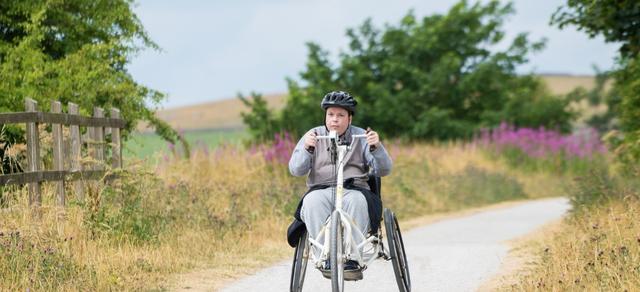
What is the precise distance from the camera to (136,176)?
12.7 metres

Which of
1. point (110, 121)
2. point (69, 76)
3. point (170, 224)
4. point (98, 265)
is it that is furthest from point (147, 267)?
point (69, 76)

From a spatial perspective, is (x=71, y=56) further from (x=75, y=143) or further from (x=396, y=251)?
(x=396, y=251)

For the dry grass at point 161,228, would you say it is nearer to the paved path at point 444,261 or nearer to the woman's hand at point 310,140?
the paved path at point 444,261

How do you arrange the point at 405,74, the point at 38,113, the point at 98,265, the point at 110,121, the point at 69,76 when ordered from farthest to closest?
the point at 405,74
the point at 69,76
the point at 110,121
the point at 38,113
the point at 98,265

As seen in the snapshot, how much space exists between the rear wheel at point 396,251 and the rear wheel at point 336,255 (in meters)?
0.58

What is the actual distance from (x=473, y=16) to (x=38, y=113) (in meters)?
26.9

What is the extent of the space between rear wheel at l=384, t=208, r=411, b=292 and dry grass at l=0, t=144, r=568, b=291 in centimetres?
260

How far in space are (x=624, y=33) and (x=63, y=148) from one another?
879 cm

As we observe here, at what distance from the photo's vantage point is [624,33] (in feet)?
49.7

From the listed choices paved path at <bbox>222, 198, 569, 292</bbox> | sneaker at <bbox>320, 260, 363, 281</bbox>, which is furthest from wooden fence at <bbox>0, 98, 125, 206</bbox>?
sneaker at <bbox>320, 260, 363, 281</bbox>

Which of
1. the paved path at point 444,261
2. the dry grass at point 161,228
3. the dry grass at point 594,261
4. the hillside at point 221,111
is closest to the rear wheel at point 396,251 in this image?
the dry grass at point 594,261

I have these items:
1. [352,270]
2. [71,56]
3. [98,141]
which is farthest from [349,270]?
[71,56]

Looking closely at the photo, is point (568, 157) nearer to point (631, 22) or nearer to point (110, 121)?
point (631, 22)

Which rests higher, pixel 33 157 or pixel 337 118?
pixel 337 118
